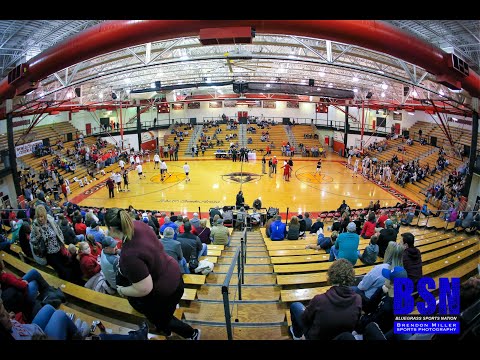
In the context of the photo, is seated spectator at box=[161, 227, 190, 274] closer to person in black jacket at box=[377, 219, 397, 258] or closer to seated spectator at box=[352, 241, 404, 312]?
seated spectator at box=[352, 241, 404, 312]

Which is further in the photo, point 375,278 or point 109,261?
point 109,261

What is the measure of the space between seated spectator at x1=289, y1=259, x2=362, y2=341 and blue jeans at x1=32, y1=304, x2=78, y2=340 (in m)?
2.10

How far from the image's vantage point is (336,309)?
2539 mm

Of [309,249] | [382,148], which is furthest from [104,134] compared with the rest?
[309,249]

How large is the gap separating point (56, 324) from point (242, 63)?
64.3ft

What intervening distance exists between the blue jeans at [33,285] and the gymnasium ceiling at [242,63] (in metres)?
8.59

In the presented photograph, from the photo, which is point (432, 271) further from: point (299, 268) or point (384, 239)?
point (299, 268)

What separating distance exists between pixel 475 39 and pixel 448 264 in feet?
26.3

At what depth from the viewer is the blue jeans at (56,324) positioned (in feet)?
8.95

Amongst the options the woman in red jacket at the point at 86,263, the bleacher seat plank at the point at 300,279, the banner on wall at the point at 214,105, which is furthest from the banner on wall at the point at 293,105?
the woman in red jacket at the point at 86,263

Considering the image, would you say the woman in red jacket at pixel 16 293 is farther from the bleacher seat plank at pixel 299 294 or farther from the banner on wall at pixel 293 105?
the banner on wall at pixel 293 105

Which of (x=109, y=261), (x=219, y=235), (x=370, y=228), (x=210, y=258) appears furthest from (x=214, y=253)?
(x=370, y=228)

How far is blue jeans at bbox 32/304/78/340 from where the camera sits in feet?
8.95
